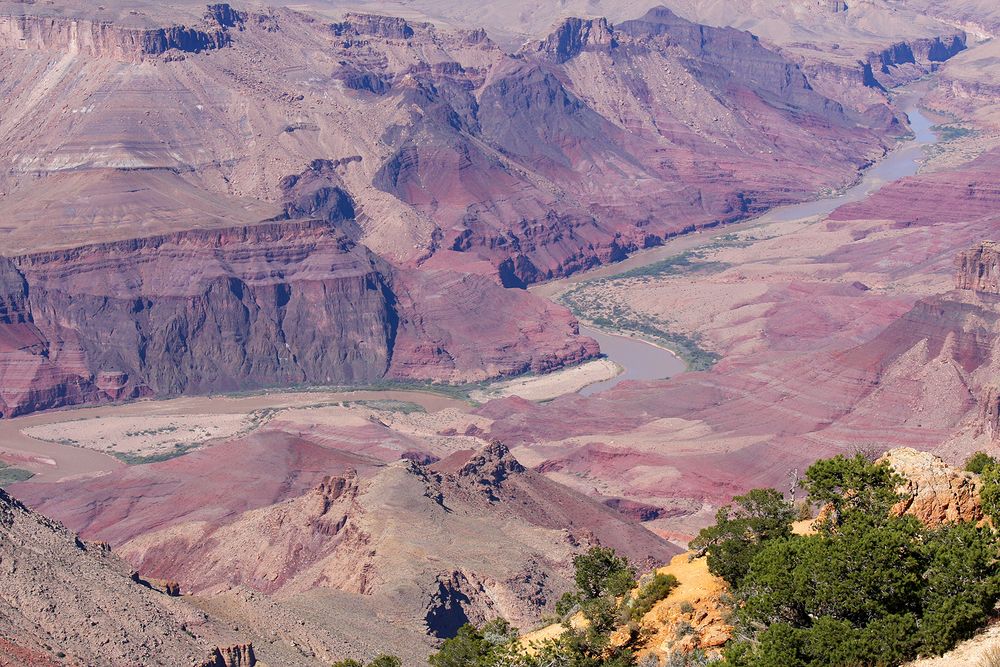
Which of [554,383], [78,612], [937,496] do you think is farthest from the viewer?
[554,383]

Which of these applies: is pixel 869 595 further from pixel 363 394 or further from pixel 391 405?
pixel 363 394

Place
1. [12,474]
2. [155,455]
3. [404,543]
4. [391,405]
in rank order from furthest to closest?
[391,405] < [155,455] < [12,474] < [404,543]

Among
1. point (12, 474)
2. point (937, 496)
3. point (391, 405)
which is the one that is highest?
point (937, 496)

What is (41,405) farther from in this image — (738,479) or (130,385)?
(738,479)

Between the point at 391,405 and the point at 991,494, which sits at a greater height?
the point at 991,494

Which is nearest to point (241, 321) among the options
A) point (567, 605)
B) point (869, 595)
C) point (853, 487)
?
point (567, 605)

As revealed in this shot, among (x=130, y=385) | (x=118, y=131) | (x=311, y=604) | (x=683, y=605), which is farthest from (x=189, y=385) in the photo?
(x=683, y=605)

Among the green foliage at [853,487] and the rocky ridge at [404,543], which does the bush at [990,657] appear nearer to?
the green foliage at [853,487]
